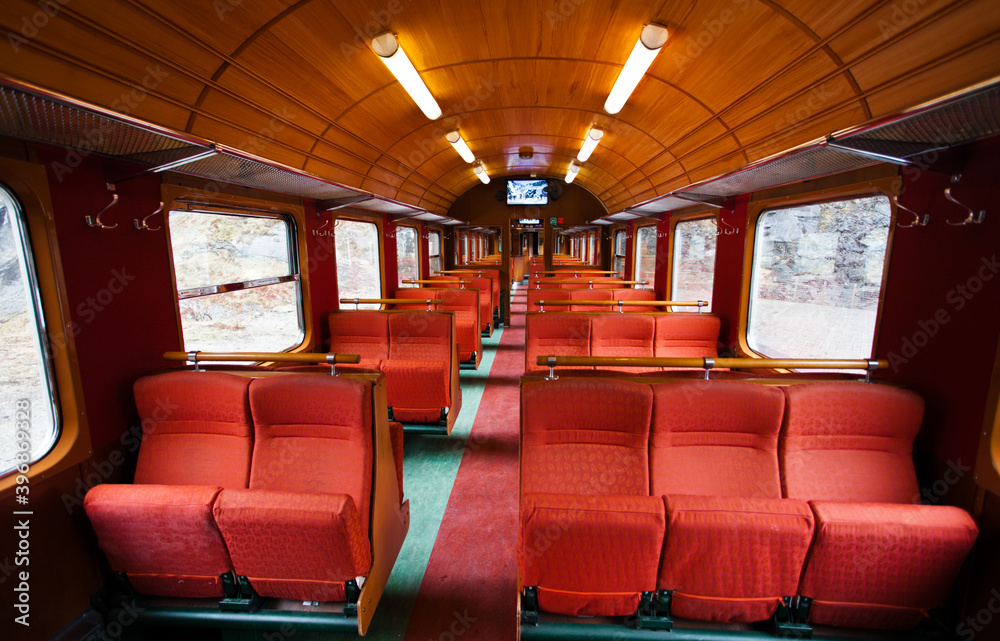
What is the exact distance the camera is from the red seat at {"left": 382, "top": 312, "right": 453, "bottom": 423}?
4.24m

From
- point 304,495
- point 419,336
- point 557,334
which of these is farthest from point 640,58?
point 304,495

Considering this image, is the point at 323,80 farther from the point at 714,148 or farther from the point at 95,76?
the point at 714,148

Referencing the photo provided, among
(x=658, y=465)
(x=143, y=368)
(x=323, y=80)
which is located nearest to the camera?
(x=658, y=465)

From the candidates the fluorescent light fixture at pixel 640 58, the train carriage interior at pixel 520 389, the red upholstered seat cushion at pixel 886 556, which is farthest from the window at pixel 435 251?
the red upholstered seat cushion at pixel 886 556

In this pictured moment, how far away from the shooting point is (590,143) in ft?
23.2

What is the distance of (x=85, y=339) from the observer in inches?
95.7

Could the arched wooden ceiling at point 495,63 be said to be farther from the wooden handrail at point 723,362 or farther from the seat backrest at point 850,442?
the seat backrest at point 850,442

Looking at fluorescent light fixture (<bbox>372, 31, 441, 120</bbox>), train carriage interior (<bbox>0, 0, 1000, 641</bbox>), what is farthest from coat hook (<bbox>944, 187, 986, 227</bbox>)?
fluorescent light fixture (<bbox>372, 31, 441, 120</bbox>)

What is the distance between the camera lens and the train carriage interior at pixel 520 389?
73.2 inches

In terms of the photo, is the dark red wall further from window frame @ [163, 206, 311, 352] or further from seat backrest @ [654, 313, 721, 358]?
seat backrest @ [654, 313, 721, 358]

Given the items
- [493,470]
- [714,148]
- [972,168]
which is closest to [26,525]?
[493,470]

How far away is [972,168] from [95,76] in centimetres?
467

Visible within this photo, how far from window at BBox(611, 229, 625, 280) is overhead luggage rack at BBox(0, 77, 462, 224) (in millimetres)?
11191

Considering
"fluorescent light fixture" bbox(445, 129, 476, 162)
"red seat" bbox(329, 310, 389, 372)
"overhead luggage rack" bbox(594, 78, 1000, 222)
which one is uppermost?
"fluorescent light fixture" bbox(445, 129, 476, 162)
